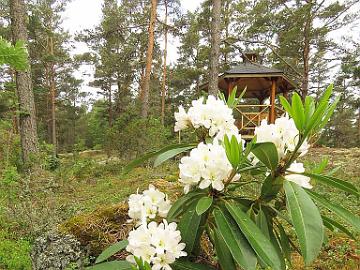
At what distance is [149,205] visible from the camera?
1.30 metres

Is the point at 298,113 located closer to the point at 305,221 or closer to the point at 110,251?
the point at 305,221

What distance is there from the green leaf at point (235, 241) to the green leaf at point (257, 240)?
0.10 feet

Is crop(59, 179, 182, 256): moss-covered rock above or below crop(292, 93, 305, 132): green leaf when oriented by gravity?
below

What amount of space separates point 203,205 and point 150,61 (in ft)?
45.8

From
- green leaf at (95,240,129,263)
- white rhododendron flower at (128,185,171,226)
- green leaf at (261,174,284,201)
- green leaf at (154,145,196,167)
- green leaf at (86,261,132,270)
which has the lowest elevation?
green leaf at (86,261,132,270)

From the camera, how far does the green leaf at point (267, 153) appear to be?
3.68ft

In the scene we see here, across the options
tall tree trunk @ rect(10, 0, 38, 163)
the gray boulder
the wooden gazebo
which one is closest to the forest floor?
the gray boulder

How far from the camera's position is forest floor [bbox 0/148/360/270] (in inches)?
156

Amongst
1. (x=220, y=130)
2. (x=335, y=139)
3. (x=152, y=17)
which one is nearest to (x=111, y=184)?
(x=152, y=17)

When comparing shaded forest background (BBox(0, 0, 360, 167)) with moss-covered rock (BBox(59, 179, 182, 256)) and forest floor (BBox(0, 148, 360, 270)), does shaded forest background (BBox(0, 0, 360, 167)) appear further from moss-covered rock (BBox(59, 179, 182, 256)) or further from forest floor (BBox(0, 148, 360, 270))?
moss-covered rock (BBox(59, 179, 182, 256))

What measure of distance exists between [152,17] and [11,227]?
35.3 ft

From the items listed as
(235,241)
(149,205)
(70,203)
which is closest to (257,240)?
(235,241)

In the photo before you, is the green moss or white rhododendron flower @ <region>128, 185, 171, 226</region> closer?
white rhododendron flower @ <region>128, 185, 171, 226</region>

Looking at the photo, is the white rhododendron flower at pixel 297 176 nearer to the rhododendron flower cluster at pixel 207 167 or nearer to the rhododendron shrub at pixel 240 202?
the rhododendron shrub at pixel 240 202
